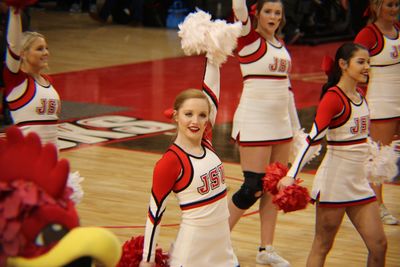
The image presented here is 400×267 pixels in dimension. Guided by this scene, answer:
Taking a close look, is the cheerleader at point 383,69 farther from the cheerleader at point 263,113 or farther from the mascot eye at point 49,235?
the mascot eye at point 49,235

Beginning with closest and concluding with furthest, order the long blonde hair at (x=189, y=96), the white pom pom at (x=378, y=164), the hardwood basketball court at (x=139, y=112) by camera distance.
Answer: the long blonde hair at (x=189, y=96) < the white pom pom at (x=378, y=164) < the hardwood basketball court at (x=139, y=112)

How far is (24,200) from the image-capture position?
2529 millimetres

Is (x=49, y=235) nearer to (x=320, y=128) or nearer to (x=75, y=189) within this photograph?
(x=75, y=189)

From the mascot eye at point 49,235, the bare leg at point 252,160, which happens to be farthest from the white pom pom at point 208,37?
the mascot eye at point 49,235

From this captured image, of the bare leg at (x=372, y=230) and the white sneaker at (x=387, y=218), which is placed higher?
the bare leg at (x=372, y=230)

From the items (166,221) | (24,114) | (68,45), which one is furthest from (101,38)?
(24,114)

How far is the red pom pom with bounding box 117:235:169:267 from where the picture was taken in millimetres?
3826

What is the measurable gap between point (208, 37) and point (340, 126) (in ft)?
3.05

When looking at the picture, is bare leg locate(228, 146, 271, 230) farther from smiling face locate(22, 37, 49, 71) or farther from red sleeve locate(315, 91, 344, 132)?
smiling face locate(22, 37, 49, 71)

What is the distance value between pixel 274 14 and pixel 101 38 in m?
12.4

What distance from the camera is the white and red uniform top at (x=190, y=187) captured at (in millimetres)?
3902

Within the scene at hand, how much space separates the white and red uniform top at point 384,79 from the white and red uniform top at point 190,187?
8.28 feet

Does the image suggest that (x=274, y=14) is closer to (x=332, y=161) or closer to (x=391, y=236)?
(x=332, y=161)

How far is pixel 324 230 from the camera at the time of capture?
4.71 meters
